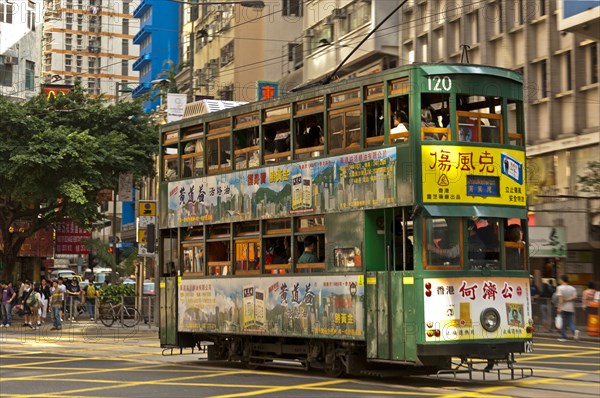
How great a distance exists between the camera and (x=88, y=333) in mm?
35969

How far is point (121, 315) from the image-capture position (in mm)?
38875

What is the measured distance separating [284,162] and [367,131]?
2.18 meters

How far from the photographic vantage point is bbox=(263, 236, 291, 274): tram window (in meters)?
19.0

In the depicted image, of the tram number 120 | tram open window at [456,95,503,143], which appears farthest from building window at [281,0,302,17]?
the tram number 120

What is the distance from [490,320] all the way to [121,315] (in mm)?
24120

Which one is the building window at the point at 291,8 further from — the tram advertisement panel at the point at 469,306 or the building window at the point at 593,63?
the tram advertisement panel at the point at 469,306

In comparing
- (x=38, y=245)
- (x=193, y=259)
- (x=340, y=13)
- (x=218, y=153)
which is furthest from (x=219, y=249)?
(x=38, y=245)

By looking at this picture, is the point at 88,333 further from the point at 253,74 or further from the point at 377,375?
the point at 253,74

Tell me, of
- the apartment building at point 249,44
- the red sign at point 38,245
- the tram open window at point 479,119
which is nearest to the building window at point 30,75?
the red sign at point 38,245

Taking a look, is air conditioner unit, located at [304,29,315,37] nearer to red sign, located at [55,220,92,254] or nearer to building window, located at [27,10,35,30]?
red sign, located at [55,220,92,254]

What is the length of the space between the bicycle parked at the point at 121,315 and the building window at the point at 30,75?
19.4m

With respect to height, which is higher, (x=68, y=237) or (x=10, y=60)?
(x=10, y=60)

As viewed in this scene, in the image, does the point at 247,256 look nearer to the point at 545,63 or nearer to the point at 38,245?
the point at 545,63

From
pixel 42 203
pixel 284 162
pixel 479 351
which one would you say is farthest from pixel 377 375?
pixel 42 203
